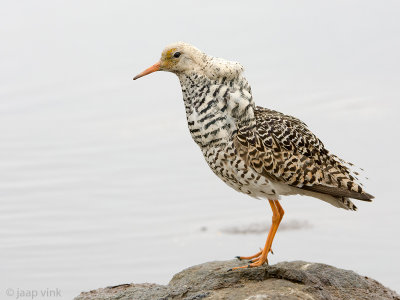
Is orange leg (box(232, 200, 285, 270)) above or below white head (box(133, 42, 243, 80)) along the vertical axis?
below

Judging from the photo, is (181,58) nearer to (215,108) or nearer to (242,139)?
(215,108)

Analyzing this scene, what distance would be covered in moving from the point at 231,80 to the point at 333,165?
1.61 meters

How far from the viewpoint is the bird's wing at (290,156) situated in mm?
8461

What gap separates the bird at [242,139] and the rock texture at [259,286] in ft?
1.35

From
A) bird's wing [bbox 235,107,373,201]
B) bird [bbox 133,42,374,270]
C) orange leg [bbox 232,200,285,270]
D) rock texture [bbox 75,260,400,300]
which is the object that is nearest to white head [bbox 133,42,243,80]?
bird [bbox 133,42,374,270]

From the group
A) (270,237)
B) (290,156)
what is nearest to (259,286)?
(270,237)

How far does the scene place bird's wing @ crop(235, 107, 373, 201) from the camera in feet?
27.8

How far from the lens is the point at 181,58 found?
853cm

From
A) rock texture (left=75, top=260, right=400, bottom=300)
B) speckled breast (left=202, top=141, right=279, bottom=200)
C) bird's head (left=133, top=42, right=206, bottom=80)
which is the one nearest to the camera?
rock texture (left=75, top=260, right=400, bottom=300)

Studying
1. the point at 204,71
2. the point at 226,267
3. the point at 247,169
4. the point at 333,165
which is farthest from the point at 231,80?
the point at 226,267

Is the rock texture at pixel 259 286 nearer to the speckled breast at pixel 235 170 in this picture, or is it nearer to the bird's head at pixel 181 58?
the speckled breast at pixel 235 170

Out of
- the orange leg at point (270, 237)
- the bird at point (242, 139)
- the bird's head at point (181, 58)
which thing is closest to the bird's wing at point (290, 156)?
the bird at point (242, 139)

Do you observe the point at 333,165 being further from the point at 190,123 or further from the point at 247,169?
the point at 190,123

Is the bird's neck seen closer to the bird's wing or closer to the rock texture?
the bird's wing
